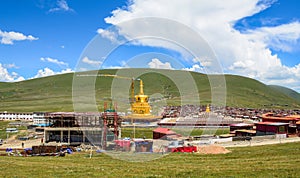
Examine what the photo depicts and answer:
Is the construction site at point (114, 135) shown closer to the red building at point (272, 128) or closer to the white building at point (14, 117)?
the red building at point (272, 128)

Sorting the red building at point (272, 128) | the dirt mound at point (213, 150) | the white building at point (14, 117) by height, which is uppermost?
the white building at point (14, 117)

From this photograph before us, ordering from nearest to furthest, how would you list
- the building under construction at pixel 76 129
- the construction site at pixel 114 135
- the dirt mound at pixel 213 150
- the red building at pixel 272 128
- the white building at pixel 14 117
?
the dirt mound at pixel 213 150
the construction site at pixel 114 135
the red building at pixel 272 128
the building under construction at pixel 76 129
the white building at pixel 14 117

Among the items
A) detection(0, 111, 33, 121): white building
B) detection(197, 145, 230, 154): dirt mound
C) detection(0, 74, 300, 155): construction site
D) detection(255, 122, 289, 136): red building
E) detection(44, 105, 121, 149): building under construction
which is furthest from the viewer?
detection(0, 111, 33, 121): white building

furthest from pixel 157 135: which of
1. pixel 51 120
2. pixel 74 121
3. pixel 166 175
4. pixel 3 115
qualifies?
pixel 3 115

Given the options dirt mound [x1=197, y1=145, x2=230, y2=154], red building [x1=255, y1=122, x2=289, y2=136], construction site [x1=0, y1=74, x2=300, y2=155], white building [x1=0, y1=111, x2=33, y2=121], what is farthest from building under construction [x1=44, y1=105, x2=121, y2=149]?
white building [x1=0, y1=111, x2=33, y2=121]

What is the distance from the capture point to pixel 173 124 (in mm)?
74000

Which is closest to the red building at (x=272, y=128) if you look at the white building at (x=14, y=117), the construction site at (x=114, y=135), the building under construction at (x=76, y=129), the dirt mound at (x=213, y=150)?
the construction site at (x=114, y=135)

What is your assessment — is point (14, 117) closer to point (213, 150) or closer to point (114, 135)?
point (114, 135)

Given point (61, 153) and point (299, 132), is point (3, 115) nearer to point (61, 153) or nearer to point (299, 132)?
point (61, 153)

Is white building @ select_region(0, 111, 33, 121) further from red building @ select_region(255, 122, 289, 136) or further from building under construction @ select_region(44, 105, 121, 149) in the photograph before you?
red building @ select_region(255, 122, 289, 136)

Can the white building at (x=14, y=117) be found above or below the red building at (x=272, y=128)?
above

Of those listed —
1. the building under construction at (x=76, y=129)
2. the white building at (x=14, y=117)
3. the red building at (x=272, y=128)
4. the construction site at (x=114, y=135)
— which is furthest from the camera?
the white building at (x=14, y=117)

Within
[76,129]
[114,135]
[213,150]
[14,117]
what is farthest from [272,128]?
[14,117]

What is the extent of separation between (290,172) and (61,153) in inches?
933
